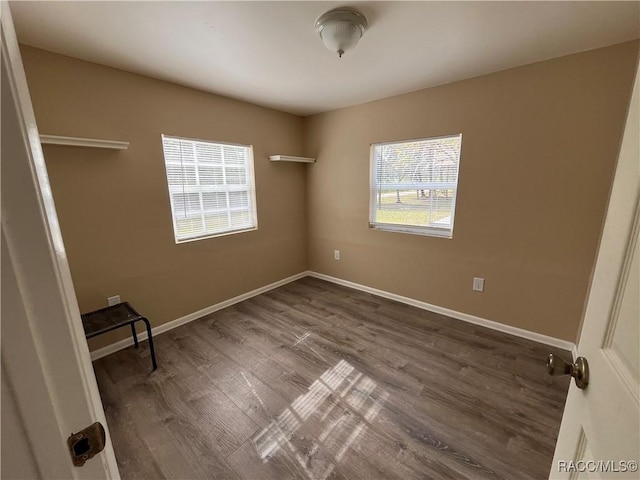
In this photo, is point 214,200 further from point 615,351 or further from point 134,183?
point 615,351

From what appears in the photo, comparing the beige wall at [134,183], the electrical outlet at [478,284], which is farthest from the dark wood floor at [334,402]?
the beige wall at [134,183]

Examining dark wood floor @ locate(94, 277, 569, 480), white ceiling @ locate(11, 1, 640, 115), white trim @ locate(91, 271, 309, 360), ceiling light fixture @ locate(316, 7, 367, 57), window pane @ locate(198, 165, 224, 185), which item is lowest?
dark wood floor @ locate(94, 277, 569, 480)

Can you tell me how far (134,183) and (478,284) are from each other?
10.7 ft

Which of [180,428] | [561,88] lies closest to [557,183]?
[561,88]

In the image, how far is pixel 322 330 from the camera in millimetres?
2588

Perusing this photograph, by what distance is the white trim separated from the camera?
2.23 meters

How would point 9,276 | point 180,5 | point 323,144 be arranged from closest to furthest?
1. point 9,276
2. point 180,5
3. point 323,144

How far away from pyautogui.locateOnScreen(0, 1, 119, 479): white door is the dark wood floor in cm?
125

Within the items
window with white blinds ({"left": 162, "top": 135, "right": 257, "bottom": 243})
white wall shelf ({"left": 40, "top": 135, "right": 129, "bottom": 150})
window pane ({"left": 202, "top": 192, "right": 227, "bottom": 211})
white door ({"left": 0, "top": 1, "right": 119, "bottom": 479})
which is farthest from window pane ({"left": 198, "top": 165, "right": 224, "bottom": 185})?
white door ({"left": 0, "top": 1, "right": 119, "bottom": 479})

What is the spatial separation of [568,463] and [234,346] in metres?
2.20

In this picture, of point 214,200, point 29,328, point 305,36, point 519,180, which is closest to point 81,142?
point 214,200

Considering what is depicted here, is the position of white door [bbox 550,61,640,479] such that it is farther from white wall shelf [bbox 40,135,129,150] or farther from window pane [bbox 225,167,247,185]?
window pane [bbox 225,167,247,185]

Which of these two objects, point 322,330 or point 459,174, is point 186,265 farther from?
point 459,174

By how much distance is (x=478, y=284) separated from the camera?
2576 mm
